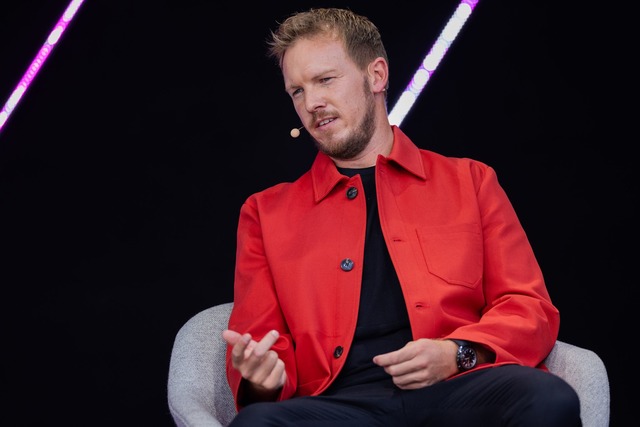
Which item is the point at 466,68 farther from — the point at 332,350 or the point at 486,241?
the point at 332,350

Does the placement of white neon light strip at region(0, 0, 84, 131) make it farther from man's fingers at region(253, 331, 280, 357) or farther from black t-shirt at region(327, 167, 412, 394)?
man's fingers at region(253, 331, 280, 357)

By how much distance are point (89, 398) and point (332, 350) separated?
124 centimetres

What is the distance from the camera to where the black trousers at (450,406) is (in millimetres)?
1859

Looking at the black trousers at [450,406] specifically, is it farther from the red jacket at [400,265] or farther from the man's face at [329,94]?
the man's face at [329,94]

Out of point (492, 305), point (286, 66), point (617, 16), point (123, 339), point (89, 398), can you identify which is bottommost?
point (89, 398)

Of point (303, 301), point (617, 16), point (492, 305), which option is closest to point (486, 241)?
point (492, 305)

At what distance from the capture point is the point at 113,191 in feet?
10.5

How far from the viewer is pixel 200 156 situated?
3227mm

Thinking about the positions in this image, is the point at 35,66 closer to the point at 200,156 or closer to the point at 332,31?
the point at 200,156

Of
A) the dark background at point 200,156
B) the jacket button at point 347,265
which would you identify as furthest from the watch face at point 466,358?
the dark background at point 200,156

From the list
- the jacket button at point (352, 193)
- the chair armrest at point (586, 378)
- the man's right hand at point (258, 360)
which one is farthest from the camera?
the jacket button at point (352, 193)

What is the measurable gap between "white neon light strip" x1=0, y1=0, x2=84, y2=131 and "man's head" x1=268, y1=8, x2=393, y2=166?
2.95 ft

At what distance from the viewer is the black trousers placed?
73.2 inches

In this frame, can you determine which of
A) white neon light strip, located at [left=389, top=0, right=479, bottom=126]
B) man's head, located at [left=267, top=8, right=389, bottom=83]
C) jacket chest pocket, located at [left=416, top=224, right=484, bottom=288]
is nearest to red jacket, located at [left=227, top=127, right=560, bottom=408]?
jacket chest pocket, located at [left=416, top=224, right=484, bottom=288]
